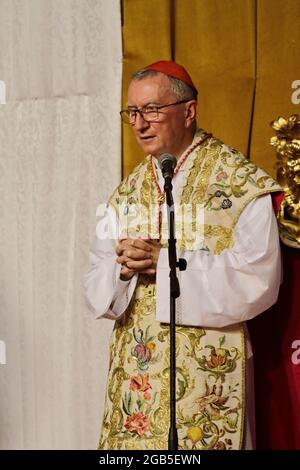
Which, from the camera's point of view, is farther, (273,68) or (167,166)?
(273,68)

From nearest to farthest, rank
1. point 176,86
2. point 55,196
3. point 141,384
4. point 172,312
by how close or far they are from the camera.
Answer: point 172,312, point 141,384, point 176,86, point 55,196

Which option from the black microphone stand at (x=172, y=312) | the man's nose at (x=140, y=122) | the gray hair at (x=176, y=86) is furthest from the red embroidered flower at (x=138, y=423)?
the gray hair at (x=176, y=86)

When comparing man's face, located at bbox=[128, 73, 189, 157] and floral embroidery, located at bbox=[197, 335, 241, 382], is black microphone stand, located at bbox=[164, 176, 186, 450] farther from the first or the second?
man's face, located at bbox=[128, 73, 189, 157]

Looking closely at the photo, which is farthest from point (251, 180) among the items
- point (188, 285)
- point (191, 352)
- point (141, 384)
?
point (141, 384)

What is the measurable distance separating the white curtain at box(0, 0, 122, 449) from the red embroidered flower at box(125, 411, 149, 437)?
118 cm

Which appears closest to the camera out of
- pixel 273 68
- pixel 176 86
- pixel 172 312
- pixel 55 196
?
pixel 172 312

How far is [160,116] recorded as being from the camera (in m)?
3.27

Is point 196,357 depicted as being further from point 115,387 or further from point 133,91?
point 133,91

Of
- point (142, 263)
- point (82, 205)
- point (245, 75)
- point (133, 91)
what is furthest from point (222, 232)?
point (82, 205)

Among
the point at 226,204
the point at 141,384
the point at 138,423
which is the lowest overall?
the point at 138,423

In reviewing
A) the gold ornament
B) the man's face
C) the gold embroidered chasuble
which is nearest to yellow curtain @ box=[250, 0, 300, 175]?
the gold ornament

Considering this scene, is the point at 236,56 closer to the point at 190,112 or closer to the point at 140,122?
the point at 190,112

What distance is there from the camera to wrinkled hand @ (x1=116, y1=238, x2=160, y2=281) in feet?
10.2

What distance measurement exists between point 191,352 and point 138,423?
0.31 meters
